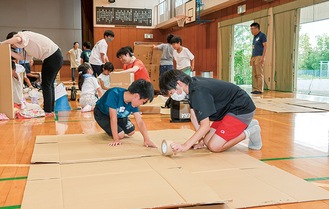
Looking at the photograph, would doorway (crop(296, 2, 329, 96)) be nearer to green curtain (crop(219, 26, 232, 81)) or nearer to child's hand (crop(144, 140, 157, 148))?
green curtain (crop(219, 26, 232, 81))

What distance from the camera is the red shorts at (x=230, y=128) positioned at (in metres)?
2.49

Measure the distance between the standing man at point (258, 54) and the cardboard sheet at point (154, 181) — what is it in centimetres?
516

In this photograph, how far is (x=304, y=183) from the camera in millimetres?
1841

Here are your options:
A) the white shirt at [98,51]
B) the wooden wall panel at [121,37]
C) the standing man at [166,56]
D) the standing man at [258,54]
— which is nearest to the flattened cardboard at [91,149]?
the white shirt at [98,51]

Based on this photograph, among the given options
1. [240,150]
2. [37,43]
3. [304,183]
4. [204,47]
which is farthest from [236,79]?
[304,183]

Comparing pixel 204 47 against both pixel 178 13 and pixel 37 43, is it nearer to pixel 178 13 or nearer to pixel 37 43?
pixel 178 13

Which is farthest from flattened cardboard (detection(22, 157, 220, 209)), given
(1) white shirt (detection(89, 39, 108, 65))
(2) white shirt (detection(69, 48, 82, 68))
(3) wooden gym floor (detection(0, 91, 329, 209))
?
(2) white shirt (detection(69, 48, 82, 68))

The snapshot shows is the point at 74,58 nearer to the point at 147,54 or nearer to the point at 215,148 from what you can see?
the point at 147,54

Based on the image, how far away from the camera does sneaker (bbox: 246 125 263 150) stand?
2638 mm

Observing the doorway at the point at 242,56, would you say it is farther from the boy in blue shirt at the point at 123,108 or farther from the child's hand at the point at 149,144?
the child's hand at the point at 149,144

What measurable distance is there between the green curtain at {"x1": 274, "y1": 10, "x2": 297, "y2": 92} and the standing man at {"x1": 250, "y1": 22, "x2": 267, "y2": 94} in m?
0.97

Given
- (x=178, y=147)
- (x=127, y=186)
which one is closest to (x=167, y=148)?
(x=178, y=147)

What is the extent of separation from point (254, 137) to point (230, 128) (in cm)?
29

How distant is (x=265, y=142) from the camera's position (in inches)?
115
